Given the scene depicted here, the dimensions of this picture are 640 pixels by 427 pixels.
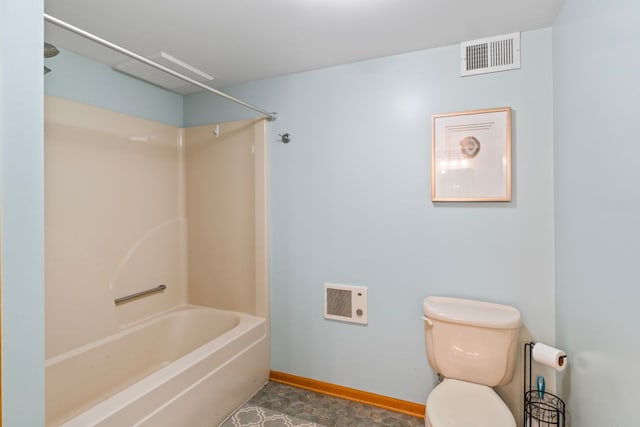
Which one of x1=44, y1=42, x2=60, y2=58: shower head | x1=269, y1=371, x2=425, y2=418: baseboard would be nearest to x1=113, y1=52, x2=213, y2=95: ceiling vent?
x1=44, y1=42, x2=60, y2=58: shower head

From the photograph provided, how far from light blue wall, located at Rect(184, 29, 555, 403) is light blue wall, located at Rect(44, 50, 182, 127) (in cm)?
60

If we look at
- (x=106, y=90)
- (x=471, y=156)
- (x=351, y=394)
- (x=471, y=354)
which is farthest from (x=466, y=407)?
(x=106, y=90)

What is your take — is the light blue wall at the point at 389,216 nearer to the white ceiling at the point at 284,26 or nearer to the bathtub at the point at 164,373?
the white ceiling at the point at 284,26

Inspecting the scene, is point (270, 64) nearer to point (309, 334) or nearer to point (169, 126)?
point (169, 126)

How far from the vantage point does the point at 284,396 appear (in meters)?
2.21

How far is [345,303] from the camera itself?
218 cm

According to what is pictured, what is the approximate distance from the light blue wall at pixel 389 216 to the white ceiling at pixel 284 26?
0.16 metres

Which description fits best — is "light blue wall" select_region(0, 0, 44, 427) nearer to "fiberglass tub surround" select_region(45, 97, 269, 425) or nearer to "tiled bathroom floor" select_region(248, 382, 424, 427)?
"fiberglass tub surround" select_region(45, 97, 269, 425)

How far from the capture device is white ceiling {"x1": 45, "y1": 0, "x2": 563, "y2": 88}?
1523 mm

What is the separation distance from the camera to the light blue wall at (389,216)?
175 cm

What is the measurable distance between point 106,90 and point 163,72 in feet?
1.30

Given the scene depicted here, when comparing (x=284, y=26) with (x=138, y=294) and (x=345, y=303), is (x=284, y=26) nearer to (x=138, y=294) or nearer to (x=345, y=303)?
(x=345, y=303)

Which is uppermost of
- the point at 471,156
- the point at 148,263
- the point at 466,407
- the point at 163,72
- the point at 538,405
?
the point at 163,72

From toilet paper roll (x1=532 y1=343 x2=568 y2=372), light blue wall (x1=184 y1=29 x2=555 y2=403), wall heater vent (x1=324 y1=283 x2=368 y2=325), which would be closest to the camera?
toilet paper roll (x1=532 y1=343 x2=568 y2=372)
